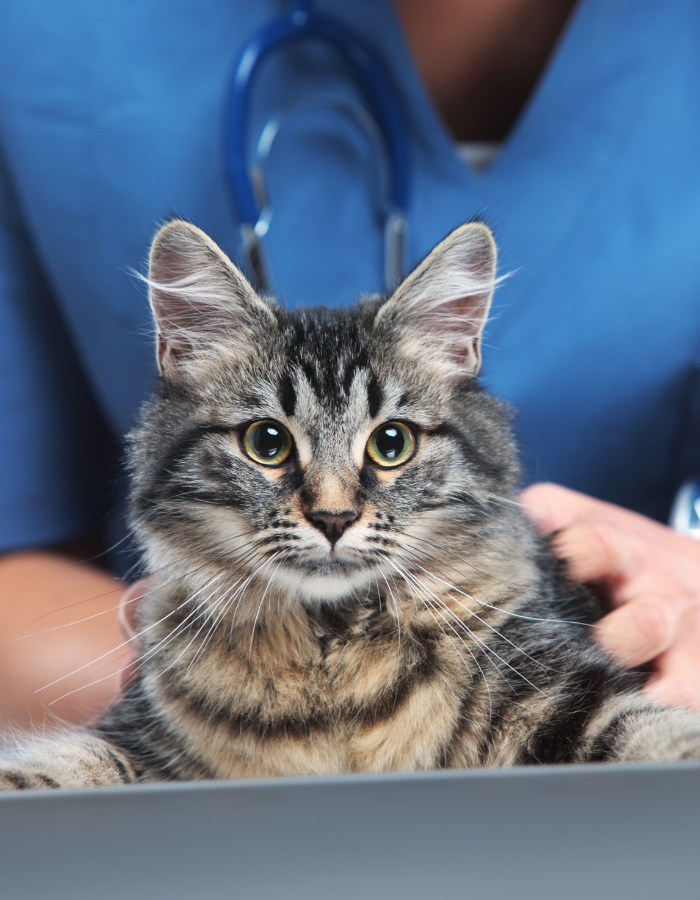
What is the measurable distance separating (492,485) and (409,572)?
0.12 metres

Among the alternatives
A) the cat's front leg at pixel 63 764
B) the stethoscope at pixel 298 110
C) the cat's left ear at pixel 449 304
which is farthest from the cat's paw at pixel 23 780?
the stethoscope at pixel 298 110

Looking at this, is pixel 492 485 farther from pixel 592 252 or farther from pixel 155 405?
pixel 592 252

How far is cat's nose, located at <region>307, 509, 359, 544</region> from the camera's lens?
53cm

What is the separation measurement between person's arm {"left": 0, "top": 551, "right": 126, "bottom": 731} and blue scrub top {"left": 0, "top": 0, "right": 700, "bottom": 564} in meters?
0.17

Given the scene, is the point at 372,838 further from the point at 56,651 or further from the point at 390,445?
the point at 56,651

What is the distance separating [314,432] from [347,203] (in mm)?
605

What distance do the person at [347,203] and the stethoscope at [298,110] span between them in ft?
0.13

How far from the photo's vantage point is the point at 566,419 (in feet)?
3.59

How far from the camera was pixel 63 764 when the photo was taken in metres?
0.59

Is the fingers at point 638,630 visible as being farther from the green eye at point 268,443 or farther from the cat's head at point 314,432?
the green eye at point 268,443

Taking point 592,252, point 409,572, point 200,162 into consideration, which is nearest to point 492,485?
point 409,572

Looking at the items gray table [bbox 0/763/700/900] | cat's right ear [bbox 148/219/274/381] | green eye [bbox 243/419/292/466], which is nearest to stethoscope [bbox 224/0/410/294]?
cat's right ear [bbox 148/219/274/381]

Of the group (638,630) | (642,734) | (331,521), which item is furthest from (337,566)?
(638,630)

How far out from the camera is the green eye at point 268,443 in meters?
0.58
